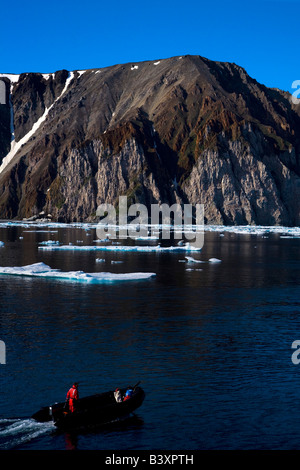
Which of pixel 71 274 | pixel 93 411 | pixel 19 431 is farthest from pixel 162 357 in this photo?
pixel 71 274

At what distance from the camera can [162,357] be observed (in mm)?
42656

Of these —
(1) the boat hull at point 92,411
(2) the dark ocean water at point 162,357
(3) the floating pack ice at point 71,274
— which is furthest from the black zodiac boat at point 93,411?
(3) the floating pack ice at point 71,274

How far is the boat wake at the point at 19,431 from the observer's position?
96.0ft

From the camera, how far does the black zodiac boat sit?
31.3m

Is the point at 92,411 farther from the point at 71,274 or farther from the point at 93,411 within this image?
the point at 71,274

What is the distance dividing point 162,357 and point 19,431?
15.1m

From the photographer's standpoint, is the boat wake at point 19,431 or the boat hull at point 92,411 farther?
the boat hull at point 92,411

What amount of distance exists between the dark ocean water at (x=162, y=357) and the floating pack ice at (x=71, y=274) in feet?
3.56

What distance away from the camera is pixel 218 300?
65.2 metres

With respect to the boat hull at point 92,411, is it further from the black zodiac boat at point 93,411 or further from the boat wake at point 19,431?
the boat wake at point 19,431

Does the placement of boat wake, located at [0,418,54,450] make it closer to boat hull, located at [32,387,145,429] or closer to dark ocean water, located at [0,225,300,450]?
dark ocean water, located at [0,225,300,450]

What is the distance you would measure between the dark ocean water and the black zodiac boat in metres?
0.56

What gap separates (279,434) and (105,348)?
60.4 ft

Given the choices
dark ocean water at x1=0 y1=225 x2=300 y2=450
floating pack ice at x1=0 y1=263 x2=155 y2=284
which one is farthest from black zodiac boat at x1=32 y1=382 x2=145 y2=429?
floating pack ice at x1=0 y1=263 x2=155 y2=284
